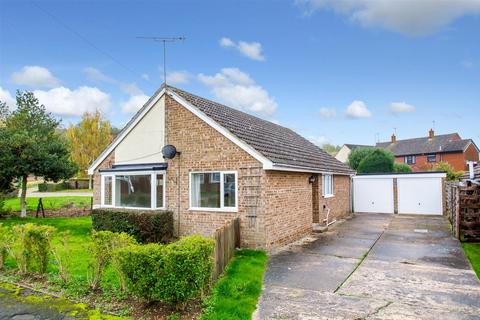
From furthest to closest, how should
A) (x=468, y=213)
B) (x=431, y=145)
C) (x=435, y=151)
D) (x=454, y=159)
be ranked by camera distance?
(x=431, y=145) < (x=435, y=151) < (x=454, y=159) < (x=468, y=213)

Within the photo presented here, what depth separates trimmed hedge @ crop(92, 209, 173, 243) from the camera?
11445mm

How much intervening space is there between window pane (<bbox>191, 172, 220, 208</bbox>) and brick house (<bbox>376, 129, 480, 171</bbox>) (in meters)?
40.9

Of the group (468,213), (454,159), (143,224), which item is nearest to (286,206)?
(143,224)

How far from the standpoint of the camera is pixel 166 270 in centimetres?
561

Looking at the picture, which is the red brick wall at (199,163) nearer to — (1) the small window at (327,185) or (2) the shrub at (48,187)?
(1) the small window at (327,185)

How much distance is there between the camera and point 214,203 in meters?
11.4

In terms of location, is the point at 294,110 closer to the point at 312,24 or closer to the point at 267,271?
the point at 312,24

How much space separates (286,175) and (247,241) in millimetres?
2937

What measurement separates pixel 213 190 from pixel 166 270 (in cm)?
601

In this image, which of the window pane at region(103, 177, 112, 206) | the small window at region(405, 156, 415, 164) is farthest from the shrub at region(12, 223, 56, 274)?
the small window at region(405, 156, 415, 164)

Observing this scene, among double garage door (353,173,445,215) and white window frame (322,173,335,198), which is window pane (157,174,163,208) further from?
double garage door (353,173,445,215)

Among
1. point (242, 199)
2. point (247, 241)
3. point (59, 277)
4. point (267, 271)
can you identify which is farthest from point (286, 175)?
point (59, 277)

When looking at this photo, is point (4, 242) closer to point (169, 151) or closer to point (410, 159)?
point (169, 151)

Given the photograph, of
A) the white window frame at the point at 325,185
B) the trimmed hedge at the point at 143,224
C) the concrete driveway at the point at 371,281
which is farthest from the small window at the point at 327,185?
the trimmed hedge at the point at 143,224
